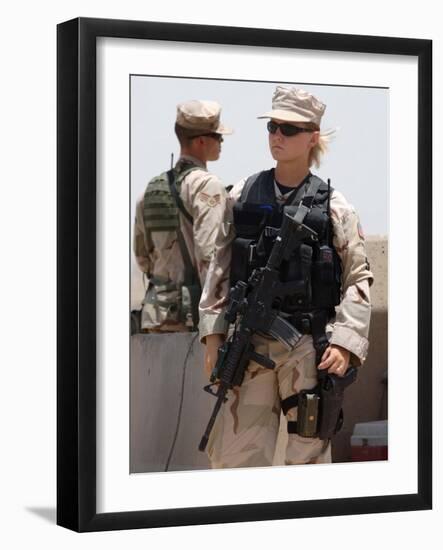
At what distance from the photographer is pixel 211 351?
7836mm

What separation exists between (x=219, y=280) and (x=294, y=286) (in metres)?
0.33

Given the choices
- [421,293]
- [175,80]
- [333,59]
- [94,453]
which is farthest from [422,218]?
[94,453]

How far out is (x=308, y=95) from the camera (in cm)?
791

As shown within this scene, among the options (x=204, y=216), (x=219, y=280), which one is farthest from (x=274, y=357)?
(x=204, y=216)

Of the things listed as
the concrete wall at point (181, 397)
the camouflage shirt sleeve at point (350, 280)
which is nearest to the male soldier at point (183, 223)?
the concrete wall at point (181, 397)

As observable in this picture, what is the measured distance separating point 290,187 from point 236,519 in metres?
1.44

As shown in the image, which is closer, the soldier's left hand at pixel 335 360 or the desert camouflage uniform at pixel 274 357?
the desert camouflage uniform at pixel 274 357

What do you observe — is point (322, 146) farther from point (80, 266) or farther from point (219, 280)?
point (80, 266)

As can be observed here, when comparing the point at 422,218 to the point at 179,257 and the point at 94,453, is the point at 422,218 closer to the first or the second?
the point at 179,257

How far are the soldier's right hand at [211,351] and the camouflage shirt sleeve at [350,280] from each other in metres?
0.51

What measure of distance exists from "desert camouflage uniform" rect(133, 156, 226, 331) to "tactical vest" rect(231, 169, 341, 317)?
112mm

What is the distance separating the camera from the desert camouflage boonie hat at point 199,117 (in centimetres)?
771

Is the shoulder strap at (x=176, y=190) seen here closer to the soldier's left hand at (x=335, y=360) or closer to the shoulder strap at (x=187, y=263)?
the shoulder strap at (x=187, y=263)

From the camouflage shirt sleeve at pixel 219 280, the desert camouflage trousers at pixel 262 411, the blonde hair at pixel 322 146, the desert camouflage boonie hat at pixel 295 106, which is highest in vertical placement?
the desert camouflage boonie hat at pixel 295 106
